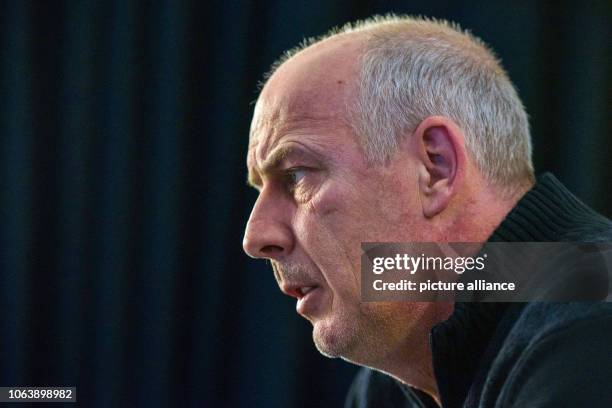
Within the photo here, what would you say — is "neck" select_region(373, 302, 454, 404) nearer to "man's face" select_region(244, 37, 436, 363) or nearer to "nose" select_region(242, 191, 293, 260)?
"man's face" select_region(244, 37, 436, 363)

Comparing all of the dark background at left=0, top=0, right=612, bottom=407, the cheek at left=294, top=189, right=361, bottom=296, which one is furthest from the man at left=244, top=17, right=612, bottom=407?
the dark background at left=0, top=0, right=612, bottom=407

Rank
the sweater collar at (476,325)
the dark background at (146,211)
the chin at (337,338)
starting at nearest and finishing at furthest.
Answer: the sweater collar at (476,325)
the chin at (337,338)
the dark background at (146,211)

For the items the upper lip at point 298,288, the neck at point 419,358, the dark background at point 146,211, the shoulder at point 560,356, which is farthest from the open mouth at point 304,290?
the dark background at point 146,211

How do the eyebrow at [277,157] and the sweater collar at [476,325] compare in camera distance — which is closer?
the sweater collar at [476,325]

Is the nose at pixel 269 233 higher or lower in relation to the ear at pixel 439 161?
lower

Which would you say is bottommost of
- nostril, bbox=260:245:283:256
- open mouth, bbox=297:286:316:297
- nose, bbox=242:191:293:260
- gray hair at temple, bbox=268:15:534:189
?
open mouth, bbox=297:286:316:297

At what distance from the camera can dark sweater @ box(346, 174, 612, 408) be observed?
0.75m

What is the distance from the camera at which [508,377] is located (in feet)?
2.85

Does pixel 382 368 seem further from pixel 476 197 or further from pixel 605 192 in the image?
pixel 605 192

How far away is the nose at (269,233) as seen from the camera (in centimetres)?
113

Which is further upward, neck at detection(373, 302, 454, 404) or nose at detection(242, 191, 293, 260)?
nose at detection(242, 191, 293, 260)

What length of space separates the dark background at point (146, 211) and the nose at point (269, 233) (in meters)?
0.73

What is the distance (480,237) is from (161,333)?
3.37ft

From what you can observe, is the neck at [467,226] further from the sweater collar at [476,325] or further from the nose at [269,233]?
the nose at [269,233]
